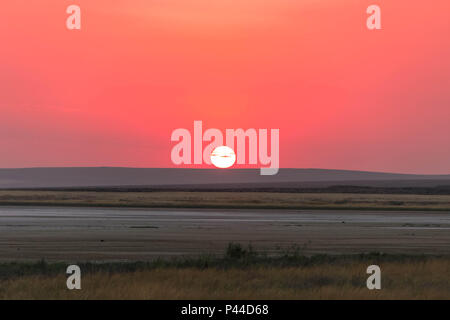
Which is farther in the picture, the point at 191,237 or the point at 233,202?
the point at 233,202

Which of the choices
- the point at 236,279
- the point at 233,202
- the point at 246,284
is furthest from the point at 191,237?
the point at 233,202

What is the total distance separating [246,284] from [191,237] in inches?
821

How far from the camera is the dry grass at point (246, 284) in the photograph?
19.5m

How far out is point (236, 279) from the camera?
22.3m

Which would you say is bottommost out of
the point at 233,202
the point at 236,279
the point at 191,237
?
the point at 191,237

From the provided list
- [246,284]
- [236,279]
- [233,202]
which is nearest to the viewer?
[246,284]

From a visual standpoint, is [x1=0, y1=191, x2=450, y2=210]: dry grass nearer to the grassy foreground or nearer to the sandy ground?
the sandy ground

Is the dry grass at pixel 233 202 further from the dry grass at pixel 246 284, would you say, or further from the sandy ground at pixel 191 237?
the dry grass at pixel 246 284

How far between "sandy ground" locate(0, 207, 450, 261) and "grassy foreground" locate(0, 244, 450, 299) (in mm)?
6298

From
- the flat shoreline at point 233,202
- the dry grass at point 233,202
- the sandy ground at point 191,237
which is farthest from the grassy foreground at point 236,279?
the dry grass at point 233,202

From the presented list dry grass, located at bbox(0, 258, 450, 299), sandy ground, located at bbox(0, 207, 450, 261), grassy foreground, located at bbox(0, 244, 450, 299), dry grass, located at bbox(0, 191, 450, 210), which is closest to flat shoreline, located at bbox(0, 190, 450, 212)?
dry grass, located at bbox(0, 191, 450, 210)

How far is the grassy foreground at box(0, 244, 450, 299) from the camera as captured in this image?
19.6 meters

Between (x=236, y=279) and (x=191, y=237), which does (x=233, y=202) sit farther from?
(x=236, y=279)

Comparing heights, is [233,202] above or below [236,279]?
below
